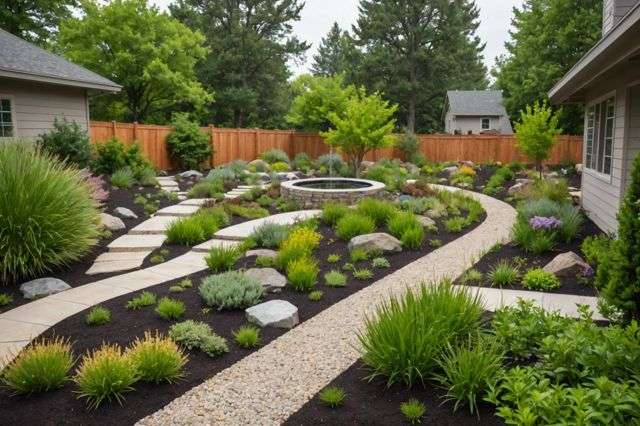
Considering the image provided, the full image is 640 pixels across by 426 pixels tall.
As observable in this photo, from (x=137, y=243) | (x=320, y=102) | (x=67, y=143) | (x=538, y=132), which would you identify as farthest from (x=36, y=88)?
(x=538, y=132)

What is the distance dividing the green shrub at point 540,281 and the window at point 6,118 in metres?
10.8

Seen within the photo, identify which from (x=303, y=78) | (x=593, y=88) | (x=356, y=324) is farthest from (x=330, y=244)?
(x=303, y=78)

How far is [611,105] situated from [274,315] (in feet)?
24.1

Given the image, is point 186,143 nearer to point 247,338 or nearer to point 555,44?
point 247,338

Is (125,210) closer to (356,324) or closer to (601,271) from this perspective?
(356,324)

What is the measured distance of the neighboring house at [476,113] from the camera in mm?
33375

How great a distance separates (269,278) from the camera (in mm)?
6078

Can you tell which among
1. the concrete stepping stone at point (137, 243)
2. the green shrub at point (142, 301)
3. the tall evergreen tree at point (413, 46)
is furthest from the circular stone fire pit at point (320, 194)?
the tall evergreen tree at point (413, 46)

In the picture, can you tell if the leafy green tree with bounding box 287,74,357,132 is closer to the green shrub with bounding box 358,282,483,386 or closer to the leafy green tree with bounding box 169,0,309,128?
the leafy green tree with bounding box 169,0,309,128

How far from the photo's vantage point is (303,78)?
25.3 meters

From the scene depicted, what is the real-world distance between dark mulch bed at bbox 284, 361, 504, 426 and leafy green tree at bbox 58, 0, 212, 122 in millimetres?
20582

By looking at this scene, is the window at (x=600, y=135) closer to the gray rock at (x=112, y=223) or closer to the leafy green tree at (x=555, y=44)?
the gray rock at (x=112, y=223)

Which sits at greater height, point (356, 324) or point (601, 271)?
point (601, 271)

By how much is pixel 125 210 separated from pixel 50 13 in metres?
17.7
